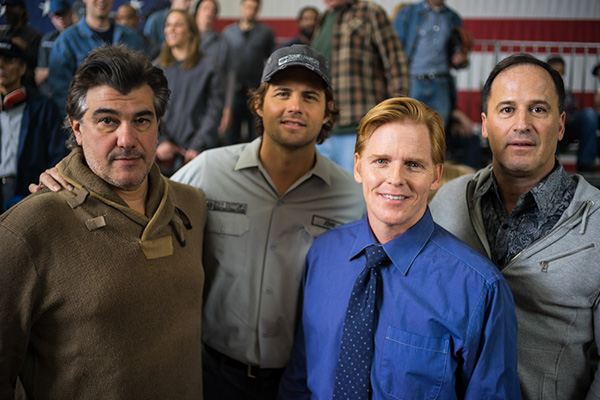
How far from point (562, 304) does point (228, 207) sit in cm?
141

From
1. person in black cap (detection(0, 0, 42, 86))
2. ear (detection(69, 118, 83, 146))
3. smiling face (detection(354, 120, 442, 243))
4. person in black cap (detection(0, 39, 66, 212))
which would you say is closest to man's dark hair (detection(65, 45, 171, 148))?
ear (detection(69, 118, 83, 146))

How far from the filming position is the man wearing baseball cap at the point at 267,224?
218 cm

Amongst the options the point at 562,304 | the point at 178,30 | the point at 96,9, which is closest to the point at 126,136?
the point at 562,304

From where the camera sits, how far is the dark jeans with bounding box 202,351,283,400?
221 centimetres

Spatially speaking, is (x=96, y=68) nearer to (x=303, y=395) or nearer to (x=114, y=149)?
(x=114, y=149)

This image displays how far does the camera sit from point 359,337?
5.28ft

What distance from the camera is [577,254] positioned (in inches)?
67.4

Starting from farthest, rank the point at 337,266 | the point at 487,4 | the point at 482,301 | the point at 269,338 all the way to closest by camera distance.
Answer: the point at 487,4
the point at 269,338
the point at 337,266
the point at 482,301

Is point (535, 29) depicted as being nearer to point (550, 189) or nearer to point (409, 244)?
point (550, 189)

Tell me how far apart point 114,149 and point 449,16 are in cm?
480

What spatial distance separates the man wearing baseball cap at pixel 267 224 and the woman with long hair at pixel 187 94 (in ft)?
9.39

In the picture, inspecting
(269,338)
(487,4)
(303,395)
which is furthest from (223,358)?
(487,4)

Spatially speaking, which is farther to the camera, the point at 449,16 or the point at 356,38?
the point at 449,16

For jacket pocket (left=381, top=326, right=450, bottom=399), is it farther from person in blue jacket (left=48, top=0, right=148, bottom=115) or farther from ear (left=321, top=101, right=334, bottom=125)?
person in blue jacket (left=48, top=0, right=148, bottom=115)
